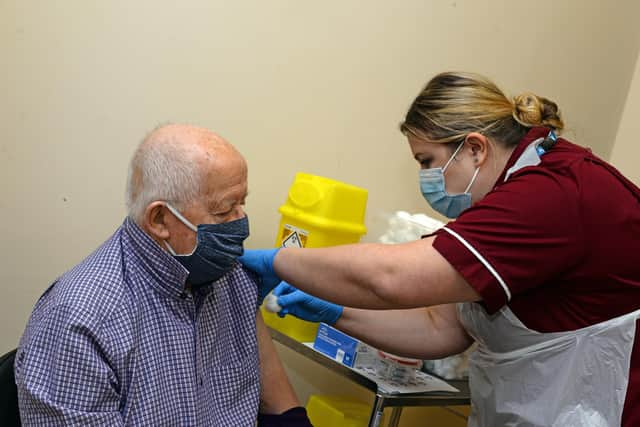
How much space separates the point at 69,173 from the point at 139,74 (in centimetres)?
33

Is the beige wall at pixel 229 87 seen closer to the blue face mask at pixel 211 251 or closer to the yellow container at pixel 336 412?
the yellow container at pixel 336 412

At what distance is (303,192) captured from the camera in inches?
81.0

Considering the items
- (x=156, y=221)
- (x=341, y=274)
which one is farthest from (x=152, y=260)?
(x=341, y=274)

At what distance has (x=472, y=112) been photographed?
61.6 inches

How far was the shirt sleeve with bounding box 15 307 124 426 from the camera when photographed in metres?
1.18

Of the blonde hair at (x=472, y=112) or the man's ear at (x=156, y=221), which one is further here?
the blonde hair at (x=472, y=112)

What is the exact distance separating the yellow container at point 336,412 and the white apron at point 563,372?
744 millimetres

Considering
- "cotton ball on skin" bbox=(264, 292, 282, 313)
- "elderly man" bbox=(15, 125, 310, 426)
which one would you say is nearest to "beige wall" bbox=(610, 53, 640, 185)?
"cotton ball on skin" bbox=(264, 292, 282, 313)

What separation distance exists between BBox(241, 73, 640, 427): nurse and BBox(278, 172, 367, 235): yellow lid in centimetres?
34

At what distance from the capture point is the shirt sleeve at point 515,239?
131cm

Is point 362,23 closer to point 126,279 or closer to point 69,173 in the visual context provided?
point 69,173

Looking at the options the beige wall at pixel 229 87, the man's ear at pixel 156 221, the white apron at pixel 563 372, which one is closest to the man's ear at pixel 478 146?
the white apron at pixel 563 372

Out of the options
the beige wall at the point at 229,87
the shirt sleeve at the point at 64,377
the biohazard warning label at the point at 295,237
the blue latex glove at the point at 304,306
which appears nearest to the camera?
the shirt sleeve at the point at 64,377

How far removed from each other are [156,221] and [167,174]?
0.32ft
